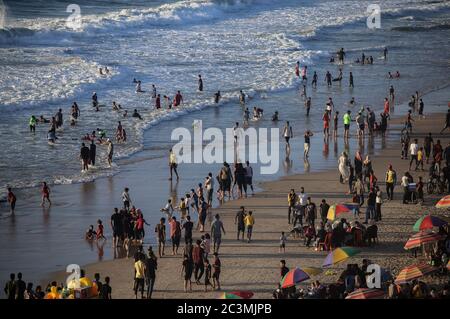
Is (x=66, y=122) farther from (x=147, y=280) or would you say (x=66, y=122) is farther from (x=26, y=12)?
(x=26, y=12)

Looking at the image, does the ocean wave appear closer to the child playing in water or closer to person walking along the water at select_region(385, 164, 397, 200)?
person walking along the water at select_region(385, 164, 397, 200)

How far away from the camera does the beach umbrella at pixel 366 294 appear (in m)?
15.4

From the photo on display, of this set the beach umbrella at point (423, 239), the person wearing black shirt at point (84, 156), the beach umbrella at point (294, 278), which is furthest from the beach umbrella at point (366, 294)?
the person wearing black shirt at point (84, 156)

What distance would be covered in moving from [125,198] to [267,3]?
56099 millimetres

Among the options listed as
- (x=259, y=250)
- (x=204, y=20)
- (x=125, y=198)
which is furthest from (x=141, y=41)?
(x=259, y=250)

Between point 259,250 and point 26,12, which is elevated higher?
point 26,12

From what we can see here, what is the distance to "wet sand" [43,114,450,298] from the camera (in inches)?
722

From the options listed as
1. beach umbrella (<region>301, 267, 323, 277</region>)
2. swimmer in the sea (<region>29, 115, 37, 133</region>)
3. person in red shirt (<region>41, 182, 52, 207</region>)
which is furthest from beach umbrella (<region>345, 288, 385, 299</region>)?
swimmer in the sea (<region>29, 115, 37, 133</region>)

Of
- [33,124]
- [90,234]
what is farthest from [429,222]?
[33,124]

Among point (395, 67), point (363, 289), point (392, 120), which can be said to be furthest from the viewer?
point (395, 67)

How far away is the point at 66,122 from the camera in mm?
35375

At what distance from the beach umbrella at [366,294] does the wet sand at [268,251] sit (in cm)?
229

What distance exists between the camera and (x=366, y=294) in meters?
15.4

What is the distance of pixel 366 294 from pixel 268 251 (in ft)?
16.5
